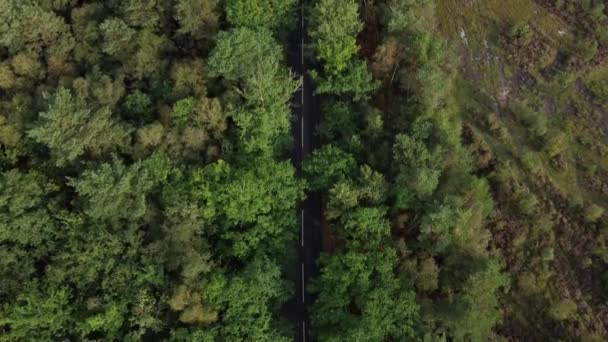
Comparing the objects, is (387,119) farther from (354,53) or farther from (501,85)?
(501,85)

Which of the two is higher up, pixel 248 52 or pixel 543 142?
pixel 248 52

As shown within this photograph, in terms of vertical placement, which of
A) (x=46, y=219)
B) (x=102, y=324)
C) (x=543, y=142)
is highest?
(x=543, y=142)

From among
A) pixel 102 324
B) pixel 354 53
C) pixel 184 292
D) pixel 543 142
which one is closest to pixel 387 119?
pixel 354 53

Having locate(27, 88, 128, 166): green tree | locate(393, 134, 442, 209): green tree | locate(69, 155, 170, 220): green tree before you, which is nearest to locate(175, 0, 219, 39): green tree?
locate(27, 88, 128, 166): green tree

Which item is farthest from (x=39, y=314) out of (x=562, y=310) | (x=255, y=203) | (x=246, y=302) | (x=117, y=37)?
(x=562, y=310)

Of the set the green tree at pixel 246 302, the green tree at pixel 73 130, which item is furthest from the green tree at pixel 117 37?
the green tree at pixel 246 302

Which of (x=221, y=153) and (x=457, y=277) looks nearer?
(x=457, y=277)

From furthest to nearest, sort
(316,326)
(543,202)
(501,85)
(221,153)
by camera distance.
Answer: (501,85) < (543,202) < (221,153) < (316,326)

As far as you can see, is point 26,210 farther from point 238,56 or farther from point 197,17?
point 197,17
